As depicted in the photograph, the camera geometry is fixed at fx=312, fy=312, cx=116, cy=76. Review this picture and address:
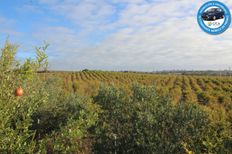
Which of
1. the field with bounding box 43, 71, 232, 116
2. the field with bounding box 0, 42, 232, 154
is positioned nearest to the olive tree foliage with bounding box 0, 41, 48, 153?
the field with bounding box 0, 42, 232, 154

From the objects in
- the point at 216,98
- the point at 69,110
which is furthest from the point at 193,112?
the point at 216,98

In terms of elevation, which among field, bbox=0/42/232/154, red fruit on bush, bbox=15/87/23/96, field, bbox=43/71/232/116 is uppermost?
red fruit on bush, bbox=15/87/23/96

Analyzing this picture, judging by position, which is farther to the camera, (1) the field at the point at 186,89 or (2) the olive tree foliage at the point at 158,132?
(1) the field at the point at 186,89

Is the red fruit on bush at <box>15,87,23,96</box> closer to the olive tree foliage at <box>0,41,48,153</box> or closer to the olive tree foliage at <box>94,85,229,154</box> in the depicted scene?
the olive tree foliage at <box>0,41,48,153</box>

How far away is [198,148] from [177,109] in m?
1.90

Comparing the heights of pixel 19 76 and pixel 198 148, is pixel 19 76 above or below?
above

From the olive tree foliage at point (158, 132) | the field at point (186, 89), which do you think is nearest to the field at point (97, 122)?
the olive tree foliage at point (158, 132)

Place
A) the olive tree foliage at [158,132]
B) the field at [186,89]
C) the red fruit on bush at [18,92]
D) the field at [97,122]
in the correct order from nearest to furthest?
the red fruit on bush at [18,92], the field at [97,122], the olive tree foliage at [158,132], the field at [186,89]

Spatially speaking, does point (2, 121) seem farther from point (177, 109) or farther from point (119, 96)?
point (119, 96)

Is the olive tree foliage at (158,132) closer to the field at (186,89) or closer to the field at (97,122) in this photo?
the field at (97,122)

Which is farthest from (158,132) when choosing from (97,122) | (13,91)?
(13,91)

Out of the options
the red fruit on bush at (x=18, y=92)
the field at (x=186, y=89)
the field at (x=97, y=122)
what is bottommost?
the field at (x=186, y=89)

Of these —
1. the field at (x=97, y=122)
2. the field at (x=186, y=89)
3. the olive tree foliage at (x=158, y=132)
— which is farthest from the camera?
the field at (x=186, y=89)

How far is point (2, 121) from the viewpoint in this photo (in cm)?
492
